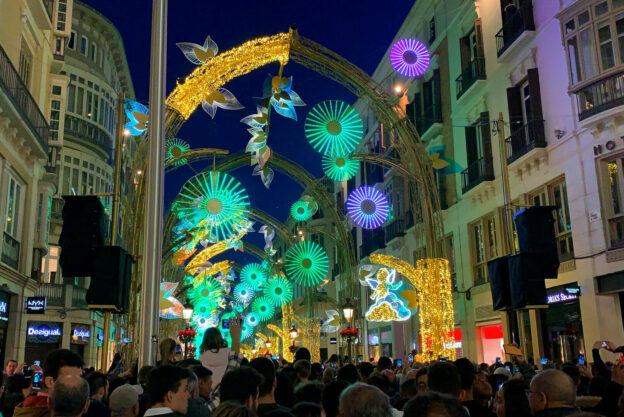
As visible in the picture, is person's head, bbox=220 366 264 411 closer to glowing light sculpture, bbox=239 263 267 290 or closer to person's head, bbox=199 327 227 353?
person's head, bbox=199 327 227 353

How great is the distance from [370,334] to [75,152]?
21796mm

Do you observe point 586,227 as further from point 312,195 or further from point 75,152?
point 75,152

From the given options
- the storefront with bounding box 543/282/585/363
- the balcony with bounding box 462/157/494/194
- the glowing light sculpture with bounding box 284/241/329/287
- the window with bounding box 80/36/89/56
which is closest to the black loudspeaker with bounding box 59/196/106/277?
the storefront with bounding box 543/282/585/363

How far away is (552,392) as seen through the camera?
4836 mm

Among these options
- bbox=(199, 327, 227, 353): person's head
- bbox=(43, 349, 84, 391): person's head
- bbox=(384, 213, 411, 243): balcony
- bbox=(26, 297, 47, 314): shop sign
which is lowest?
bbox=(43, 349, 84, 391): person's head

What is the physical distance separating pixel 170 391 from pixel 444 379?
7.50 feet

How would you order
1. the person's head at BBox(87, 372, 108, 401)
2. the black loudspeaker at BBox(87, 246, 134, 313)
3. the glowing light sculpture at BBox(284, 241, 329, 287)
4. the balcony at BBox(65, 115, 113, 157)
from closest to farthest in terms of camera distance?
the person's head at BBox(87, 372, 108, 401) → the black loudspeaker at BBox(87, 246, 134, 313) → the glowing light sculpture at BBox(284, 241, 329, 287) → the balcony at BBox(65, 115, 113, 157)

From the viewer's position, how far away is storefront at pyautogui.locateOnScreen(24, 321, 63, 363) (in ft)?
98.5

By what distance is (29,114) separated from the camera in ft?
63.6

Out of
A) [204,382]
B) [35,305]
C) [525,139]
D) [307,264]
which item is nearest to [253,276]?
[307,264]

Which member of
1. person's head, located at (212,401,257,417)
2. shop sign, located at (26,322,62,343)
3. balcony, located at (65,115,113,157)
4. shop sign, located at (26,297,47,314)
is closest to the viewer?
person's head, located at (212,401,257,417)

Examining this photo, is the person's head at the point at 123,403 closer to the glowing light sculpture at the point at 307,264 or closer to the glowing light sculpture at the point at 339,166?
the glowing light sculpture at the point at 339,166

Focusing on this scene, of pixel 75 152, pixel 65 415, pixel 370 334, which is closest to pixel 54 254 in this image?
pixel 75 152

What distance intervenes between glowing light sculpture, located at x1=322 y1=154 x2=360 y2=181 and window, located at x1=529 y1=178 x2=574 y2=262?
24.6 feet
